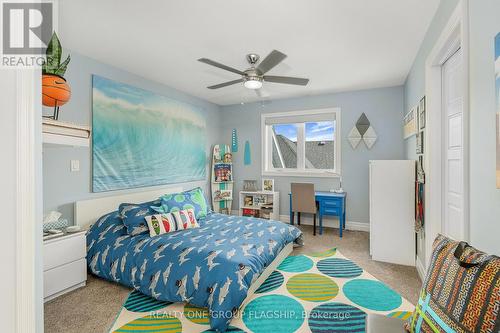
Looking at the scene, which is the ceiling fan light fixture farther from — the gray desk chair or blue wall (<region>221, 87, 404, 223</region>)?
blue wall (<region>221, 87, 404, 223</region>)


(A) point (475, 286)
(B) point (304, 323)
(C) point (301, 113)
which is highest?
(C) point (301, 113)

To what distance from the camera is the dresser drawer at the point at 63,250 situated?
2284 mm

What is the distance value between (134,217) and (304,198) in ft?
8.74

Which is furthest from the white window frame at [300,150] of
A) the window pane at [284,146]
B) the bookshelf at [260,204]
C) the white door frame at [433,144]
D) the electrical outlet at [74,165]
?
the electrical outlet at [74,165]

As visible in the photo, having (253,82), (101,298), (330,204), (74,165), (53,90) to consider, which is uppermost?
(253,82)

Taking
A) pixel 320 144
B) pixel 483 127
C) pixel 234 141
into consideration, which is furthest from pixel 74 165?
pixel 320 144

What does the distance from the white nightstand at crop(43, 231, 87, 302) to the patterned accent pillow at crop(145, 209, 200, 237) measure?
65 centimetres

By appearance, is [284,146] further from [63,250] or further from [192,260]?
[63,250]

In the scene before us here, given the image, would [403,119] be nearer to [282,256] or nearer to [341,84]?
[341,84]

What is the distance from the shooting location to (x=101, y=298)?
2.37 metres

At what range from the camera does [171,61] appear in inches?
129

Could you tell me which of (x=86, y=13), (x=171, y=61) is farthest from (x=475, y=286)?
(x=171, y=61)

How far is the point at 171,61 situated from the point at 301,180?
10.4 feet

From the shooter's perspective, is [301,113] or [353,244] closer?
[353,244]
